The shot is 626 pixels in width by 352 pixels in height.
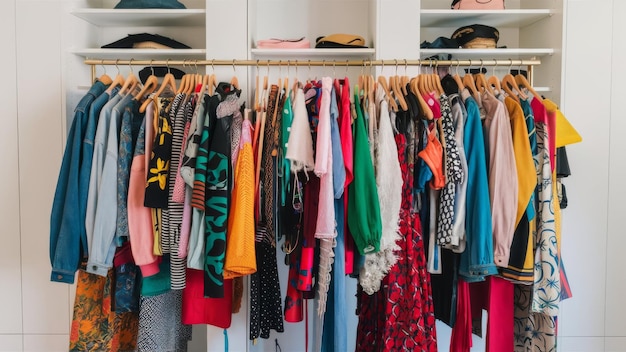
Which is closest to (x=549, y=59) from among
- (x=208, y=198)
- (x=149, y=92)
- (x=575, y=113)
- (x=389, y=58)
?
(x=575, y=113)

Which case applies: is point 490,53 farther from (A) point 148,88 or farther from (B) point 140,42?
(B) point 140,42

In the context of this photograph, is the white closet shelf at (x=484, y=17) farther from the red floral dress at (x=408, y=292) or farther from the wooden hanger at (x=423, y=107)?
the red floral dress at (x=408, y=292)

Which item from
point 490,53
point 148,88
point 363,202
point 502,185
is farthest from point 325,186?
point 490,53

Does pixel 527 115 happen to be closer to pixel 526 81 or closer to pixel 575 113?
pixel 526 81

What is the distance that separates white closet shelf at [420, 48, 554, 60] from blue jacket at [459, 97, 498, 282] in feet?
1.52

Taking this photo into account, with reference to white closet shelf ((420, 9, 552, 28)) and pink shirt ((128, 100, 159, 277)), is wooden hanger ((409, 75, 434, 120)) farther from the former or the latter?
pink shirt ((128, 100, 159, 277))

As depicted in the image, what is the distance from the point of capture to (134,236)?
1533 millimetres

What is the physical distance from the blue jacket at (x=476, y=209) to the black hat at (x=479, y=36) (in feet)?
1.77

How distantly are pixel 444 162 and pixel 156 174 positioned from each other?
3.39 feet

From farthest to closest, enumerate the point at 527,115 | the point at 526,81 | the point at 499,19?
the point at 499,19
the point at 526,81
the point at 527,115

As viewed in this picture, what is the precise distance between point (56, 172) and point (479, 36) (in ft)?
6.70

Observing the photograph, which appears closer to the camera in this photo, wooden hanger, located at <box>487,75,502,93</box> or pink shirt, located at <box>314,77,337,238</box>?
pink shirt, located at <box>314,77,337,238</box>

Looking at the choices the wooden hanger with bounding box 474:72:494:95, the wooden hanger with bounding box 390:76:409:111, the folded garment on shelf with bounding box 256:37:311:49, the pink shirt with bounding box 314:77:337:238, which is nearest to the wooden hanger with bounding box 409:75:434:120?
the wooden hanger with bounding box 390:76:409:111

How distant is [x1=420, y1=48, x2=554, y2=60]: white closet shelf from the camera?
1890 millimetres
